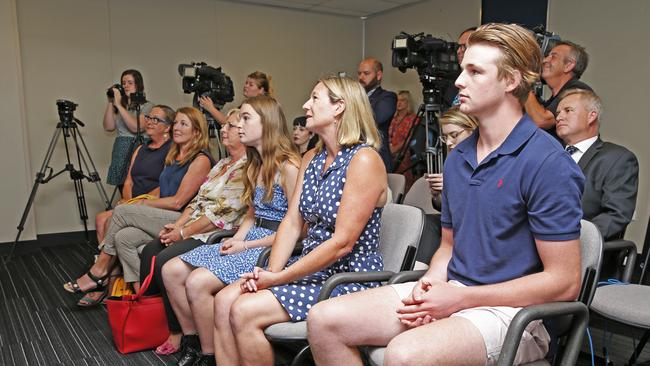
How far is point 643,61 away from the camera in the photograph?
3.72 meters

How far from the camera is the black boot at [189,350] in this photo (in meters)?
2.27

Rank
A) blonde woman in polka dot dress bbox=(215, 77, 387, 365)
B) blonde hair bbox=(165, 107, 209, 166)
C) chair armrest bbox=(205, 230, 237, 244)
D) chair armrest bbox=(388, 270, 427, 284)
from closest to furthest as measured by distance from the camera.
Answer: chair armrest bbox=(388, 270, 427, 284) < blonde woman in polka dot dress bbox=(215, 77, 387, 365) < chair armrest bbox=(205, 230, 237, 244) < blonde hair bbox=(165, 107, 209, 166)

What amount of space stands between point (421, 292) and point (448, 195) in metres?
0.33

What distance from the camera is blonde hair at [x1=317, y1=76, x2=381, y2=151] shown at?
6.09 ft

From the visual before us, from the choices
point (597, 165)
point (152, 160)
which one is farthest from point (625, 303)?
point (152, 160)

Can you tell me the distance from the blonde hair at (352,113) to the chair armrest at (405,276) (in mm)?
508

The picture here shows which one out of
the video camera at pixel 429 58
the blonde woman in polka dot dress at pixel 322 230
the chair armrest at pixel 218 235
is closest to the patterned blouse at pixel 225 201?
the chair armrest at pixel 218 235

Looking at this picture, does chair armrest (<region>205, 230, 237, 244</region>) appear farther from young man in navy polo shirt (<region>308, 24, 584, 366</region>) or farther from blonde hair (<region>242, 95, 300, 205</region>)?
young man in navy polo shirt (<region>308, 24, 584, 366</region>)

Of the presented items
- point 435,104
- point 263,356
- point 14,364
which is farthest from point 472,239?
point 14,364

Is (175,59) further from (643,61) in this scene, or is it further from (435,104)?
(643,61)

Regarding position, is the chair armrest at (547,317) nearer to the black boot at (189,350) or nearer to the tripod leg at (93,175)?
the black boot at (189,350)

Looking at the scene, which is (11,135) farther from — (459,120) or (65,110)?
(459,120)

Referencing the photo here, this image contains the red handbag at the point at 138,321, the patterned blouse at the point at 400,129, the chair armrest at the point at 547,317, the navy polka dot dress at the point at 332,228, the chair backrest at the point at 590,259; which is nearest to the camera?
the chair armrest at the point at 547,317

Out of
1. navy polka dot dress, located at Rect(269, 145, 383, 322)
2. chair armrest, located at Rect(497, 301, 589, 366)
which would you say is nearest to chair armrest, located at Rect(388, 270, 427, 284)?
navy polka dot dress, located at Rect(269, 145, 383, 322)
